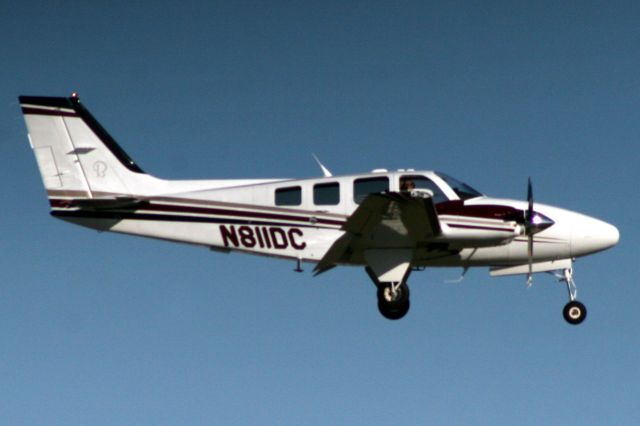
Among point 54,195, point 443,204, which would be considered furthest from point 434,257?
point 54,195

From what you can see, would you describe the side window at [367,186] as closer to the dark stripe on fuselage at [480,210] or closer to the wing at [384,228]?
the wing at [384,228]

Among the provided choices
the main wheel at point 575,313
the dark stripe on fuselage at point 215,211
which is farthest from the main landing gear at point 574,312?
the dark stripe on fuselage at point 215,211

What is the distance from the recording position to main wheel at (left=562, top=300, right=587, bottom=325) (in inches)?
742

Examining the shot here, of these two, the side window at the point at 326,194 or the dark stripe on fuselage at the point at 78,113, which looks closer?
the side window at the point at 326,194

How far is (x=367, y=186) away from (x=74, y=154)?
20.2ft

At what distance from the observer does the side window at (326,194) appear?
731 inches

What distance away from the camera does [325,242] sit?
61.6ft

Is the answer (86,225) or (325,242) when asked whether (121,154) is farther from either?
(325,242)

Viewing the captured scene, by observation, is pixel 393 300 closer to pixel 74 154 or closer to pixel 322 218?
pixel 322 218

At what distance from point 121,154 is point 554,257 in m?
9.15

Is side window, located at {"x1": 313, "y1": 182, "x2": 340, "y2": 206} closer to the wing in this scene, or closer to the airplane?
the airplane

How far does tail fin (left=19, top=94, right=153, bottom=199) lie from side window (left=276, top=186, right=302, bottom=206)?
2.91 m

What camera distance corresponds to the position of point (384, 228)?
60.0 feet

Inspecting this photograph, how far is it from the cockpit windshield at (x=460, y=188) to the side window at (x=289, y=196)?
2739 millimetres
